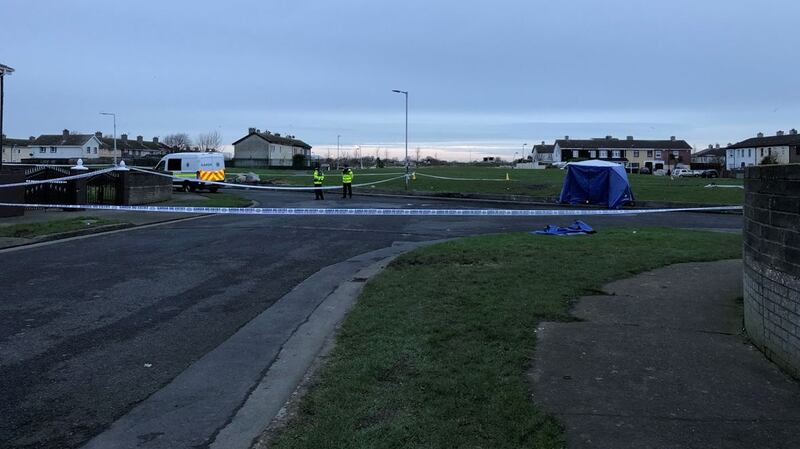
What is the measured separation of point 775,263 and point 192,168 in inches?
1303

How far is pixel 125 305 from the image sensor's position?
734 cm

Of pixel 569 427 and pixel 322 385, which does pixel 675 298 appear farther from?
pixel 322 385

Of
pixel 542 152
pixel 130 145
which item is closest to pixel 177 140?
pixel 130 145

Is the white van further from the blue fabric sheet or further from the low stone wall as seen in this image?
the blue fabric sheet

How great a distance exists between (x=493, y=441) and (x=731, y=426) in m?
1.52

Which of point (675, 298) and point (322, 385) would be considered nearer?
point (322, 385)

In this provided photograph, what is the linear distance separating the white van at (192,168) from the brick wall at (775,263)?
31.2 m

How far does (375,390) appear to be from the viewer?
4480 mm

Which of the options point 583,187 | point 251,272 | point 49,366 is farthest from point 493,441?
point 583,187

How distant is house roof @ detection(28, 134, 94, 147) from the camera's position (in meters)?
96.7

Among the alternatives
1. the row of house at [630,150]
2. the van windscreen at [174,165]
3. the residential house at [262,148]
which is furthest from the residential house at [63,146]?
the row of house at [630,150]

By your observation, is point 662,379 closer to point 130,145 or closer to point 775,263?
point 775,263

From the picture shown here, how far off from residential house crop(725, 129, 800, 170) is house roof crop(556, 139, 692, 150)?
20104mm

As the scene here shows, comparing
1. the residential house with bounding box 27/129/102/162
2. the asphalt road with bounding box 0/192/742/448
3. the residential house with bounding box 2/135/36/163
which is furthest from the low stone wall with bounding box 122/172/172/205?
the residential house with bounding box 2/135/36/163
